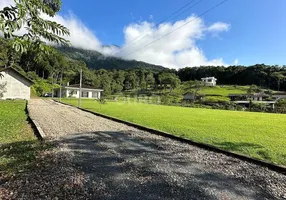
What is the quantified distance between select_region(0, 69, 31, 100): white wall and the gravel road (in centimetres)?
3109

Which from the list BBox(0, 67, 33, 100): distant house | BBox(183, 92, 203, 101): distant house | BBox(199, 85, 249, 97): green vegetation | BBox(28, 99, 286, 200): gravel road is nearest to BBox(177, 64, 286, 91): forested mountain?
BBox(199, 85, 249, 97): green vegetation

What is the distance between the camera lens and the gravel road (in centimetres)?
340

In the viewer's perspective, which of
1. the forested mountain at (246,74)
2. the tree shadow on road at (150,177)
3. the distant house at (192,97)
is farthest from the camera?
the forested mountain at (246,74)

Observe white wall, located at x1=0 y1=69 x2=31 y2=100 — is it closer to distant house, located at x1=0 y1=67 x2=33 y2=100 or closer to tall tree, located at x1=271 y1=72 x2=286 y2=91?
distant house, located at x1=0 y1=67 x2=33 y2=100

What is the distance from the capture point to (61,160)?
16.3 ft

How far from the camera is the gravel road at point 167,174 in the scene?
340cm

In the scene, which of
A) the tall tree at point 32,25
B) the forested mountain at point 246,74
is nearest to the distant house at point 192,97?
the forested mountain at point 246,74

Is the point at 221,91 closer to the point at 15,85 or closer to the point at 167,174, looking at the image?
the point at 15,85

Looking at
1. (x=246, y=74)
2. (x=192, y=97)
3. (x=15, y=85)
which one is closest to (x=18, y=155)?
(x=15, y=85)

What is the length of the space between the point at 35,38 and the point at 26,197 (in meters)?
2.44

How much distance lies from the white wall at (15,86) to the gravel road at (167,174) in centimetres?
3109

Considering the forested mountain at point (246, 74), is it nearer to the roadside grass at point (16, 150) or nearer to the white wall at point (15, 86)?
the white wall at point (15, 86)

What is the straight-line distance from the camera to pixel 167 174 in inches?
165

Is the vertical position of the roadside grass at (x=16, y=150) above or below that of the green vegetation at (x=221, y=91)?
below
